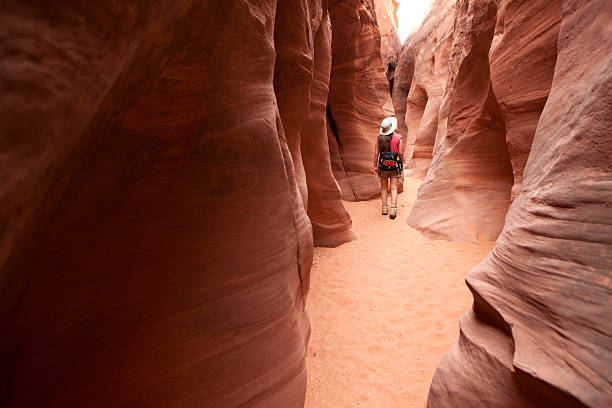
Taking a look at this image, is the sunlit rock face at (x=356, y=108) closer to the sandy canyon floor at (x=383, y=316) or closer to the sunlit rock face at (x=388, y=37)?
the sandy canyon floor at (x=383, y=316)

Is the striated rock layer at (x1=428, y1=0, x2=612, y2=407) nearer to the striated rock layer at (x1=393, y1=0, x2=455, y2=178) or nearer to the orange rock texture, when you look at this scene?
the orange rock texture

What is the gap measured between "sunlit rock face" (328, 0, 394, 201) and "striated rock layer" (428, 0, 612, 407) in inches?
250

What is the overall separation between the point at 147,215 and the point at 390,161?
21.8 ft

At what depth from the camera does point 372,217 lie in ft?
23.2

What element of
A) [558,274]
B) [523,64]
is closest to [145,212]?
[558,274]

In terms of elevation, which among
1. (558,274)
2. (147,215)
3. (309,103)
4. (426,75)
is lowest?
(558,274)

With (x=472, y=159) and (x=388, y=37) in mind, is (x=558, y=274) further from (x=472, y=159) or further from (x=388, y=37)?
(x=388, y=37)

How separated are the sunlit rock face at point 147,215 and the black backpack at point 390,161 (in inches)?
228

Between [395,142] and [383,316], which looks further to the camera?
[395,142]

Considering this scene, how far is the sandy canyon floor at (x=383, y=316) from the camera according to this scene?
2.29m

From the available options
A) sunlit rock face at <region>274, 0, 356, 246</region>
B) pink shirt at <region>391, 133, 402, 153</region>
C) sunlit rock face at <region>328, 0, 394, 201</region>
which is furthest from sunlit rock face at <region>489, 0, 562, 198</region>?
sunlit rock face at <region>328, 0, 394, 201</region>

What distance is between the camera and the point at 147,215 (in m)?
1.35

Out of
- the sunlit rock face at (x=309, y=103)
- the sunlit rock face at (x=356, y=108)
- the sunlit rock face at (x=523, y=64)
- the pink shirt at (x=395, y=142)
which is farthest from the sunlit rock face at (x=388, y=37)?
the sunlit rock face at (x=523, y=64)

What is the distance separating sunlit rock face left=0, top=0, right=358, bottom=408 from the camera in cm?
63
